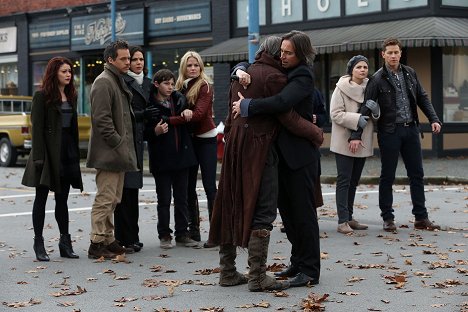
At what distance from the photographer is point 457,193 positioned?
1542 centimetres

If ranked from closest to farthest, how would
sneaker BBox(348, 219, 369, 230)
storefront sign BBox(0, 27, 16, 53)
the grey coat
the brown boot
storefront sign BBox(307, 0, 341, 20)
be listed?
the grey coat, the brown boot, sneaker BBox(348, 219, 369, 230), storefront sign BBox(307, 0, 341, 20), storefront sign BBox(0, 27, 16, 53)

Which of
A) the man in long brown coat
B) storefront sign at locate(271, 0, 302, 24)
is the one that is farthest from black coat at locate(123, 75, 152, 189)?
storefront sign at locate(271, 0, 302, 24)

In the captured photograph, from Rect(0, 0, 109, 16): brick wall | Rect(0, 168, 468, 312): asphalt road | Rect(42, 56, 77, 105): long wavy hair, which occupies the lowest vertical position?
Rect(0, 168, 468, 312): asphalt road

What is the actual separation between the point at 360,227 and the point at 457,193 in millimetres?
4845

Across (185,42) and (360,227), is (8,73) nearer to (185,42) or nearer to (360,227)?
(185,42)

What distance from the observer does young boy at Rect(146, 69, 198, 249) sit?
9914 mm

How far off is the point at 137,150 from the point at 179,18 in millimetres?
20851

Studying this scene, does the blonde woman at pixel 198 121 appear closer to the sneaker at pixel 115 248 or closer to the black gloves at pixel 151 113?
the black gloves at pixel 151 113

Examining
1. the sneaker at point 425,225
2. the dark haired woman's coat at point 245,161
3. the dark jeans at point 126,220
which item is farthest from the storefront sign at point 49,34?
the dark haired woman's coat at point 245,161

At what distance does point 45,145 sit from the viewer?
9273 millimetres

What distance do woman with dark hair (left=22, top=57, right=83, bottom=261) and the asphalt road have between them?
452 millimetres

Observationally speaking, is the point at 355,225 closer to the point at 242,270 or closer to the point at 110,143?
the point at 242,270

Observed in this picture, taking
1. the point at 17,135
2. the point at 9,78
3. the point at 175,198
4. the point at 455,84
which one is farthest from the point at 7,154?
the point at 175,198

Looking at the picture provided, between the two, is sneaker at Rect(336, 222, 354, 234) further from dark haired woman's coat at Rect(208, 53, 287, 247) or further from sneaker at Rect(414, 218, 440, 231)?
dark haired woman's coat at Rect(208, 53, 287, 247)
